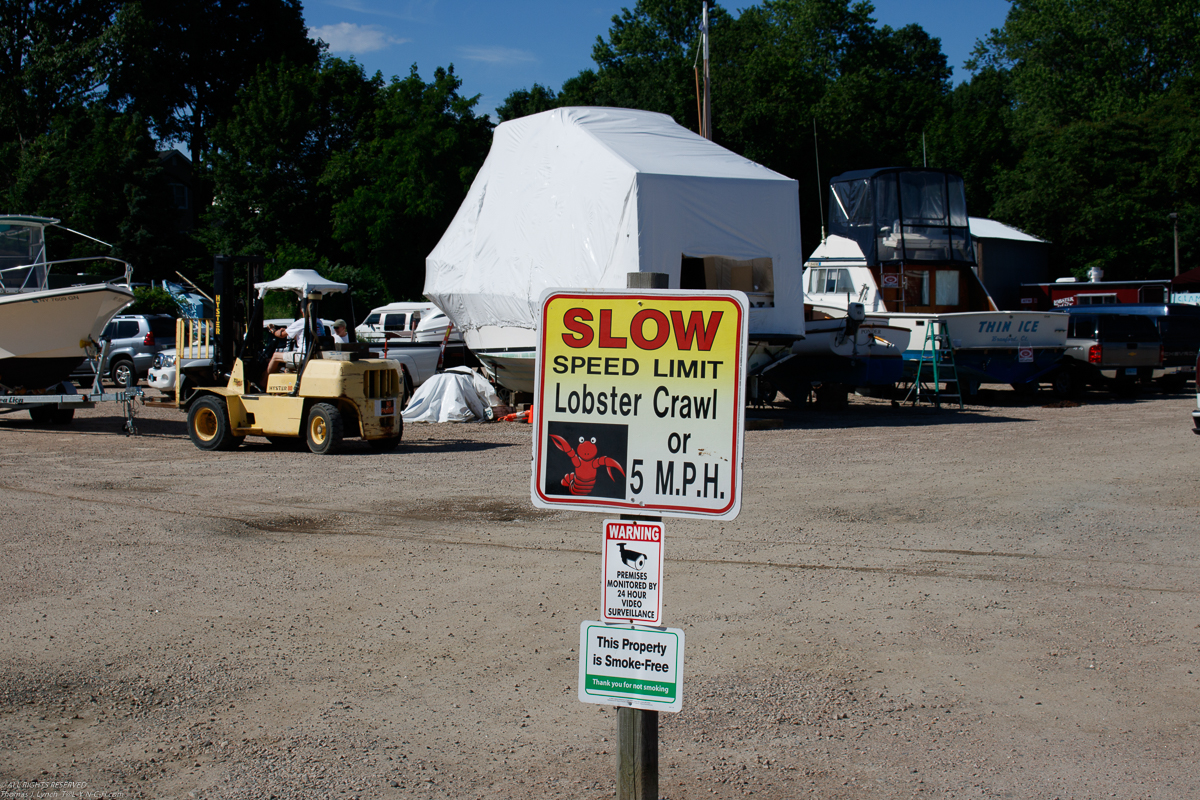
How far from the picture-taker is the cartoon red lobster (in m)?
3.36

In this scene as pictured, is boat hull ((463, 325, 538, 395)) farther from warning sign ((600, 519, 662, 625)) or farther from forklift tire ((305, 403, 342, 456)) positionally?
warning sign ((600, 519, 662, 625))

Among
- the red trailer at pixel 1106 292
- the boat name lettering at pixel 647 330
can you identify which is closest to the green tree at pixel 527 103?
the red trailer at pixel 1106 292

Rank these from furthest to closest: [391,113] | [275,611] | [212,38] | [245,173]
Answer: [212,38] → [245,173] → [391,113] → [275,611]

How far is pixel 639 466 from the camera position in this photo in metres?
3.32

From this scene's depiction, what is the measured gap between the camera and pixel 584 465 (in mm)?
3369

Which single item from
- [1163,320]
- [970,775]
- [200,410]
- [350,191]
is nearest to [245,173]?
[350,191]

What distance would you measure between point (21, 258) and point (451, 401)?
803cm

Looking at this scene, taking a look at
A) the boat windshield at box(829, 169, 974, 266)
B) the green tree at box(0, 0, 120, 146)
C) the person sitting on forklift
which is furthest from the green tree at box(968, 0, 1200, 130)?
the person sitting on forklift

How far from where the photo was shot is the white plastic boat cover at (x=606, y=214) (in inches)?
652

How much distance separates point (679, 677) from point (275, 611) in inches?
158

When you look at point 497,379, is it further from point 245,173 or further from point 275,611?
point 245,173

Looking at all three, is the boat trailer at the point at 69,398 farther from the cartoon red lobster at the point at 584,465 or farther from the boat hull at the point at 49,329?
the cartoon red lobster at the point at 584,465

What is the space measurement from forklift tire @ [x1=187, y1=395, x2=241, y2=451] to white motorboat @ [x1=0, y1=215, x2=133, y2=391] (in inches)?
146

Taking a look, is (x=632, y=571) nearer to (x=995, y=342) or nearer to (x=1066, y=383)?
(x=995, y=342)
